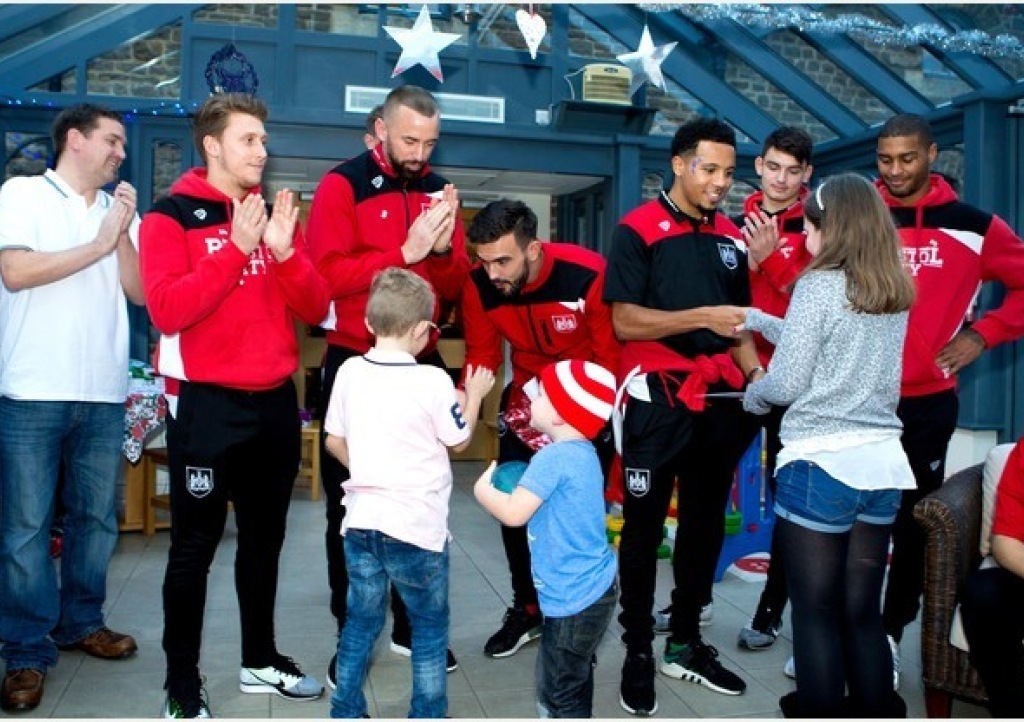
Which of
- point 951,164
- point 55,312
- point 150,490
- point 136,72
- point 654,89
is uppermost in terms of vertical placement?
point 654,89

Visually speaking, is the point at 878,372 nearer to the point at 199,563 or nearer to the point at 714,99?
the point at 199,563

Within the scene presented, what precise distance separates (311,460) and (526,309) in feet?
14.2

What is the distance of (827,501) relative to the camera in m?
2.37

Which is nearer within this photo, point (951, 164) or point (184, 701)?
point (184, 701)

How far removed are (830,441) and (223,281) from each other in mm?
1515

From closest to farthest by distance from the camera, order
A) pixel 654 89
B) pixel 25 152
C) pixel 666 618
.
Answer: pixel 666 618, pixel 25 152, pixel 654 89

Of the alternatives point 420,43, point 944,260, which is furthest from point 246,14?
Result: point 944,260

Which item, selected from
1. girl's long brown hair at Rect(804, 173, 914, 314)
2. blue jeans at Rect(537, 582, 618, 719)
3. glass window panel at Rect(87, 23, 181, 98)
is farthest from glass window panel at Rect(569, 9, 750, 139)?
blue jeans at Rect(537, 582, 618, 719)

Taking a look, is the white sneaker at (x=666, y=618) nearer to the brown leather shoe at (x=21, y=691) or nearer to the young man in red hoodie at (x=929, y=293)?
the young man in red hoodie at (x=929, y=293)

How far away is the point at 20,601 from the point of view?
3.05 m

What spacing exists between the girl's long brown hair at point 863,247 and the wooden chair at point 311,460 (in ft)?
16.8

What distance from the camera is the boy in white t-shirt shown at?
97.0 inches

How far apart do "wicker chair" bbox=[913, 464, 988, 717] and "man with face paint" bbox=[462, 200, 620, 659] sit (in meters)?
1.01

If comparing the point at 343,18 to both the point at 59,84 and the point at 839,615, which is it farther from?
the point at 839,615
